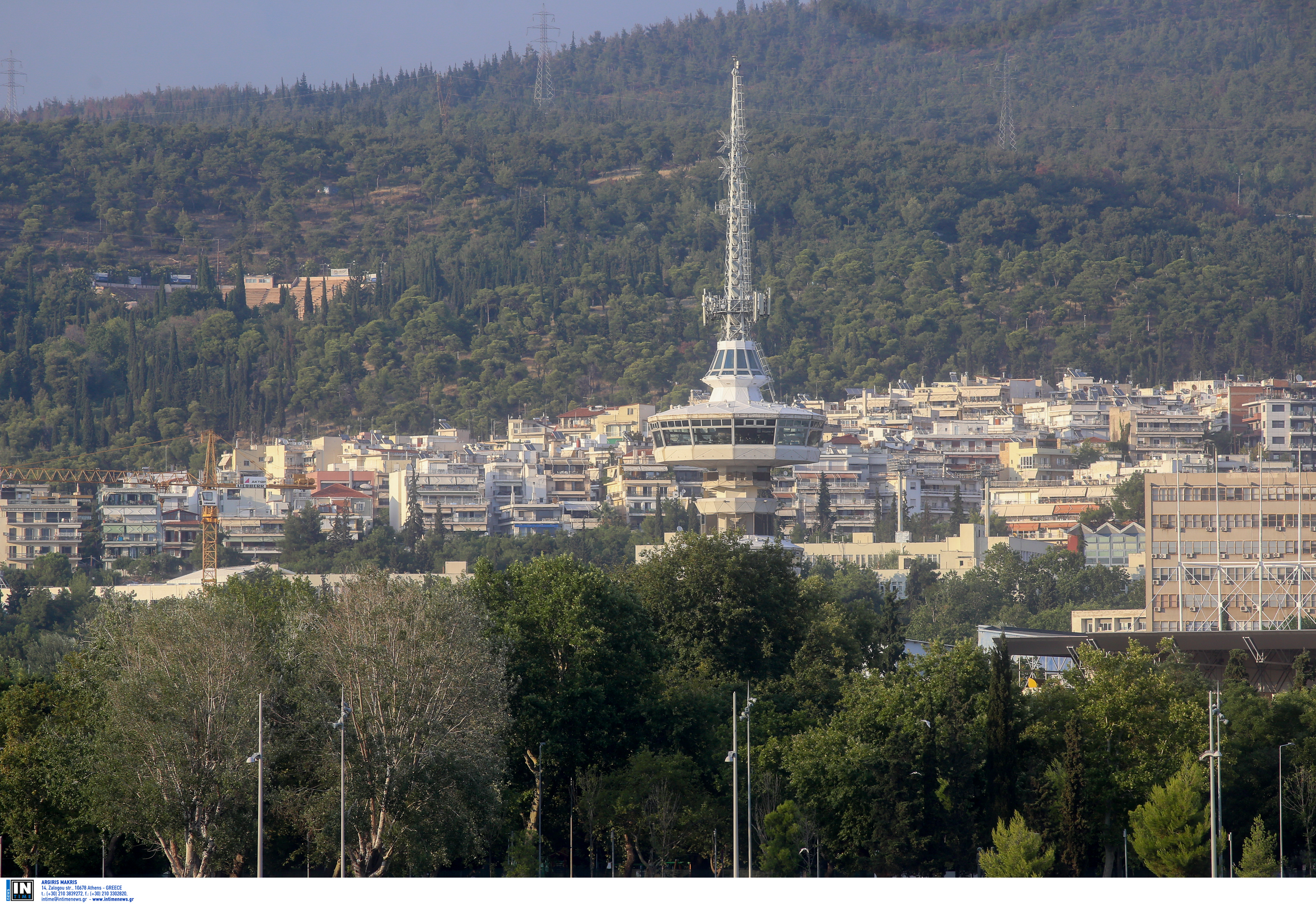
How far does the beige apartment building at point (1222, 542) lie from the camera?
114125mm

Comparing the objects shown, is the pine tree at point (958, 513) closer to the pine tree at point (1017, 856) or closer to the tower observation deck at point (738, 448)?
the tower observation deck at point (738, 448)

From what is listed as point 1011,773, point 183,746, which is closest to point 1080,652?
point 1011,773

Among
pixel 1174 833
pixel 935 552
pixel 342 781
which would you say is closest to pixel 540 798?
pixel 342 781

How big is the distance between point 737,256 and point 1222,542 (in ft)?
139

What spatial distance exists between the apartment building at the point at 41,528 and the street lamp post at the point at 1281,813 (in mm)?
143497

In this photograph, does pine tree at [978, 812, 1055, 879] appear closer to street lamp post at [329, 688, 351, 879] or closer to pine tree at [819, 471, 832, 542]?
street lamp post at [329, 688, 351, 879]

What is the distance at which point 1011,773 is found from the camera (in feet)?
184

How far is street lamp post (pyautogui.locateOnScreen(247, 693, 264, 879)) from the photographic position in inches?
1879

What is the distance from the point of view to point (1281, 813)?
5584cm

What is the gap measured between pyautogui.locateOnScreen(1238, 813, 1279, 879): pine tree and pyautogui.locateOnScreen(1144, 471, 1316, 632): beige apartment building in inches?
Answer: 2425

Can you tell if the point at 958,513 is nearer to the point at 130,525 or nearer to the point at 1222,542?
the point at 1222,542

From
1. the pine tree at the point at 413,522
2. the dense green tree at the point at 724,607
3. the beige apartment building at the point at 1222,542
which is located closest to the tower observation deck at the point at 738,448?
the beige apartment building at the point at 1222,542

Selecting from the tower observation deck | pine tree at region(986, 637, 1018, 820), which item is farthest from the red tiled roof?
pine tree at region(986, 637, 1018, 820)

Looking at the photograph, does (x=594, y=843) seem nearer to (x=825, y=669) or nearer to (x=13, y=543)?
(x=825, y=669)
